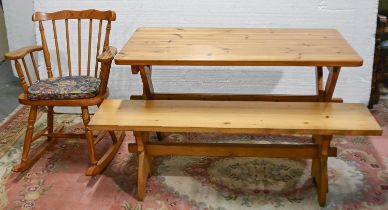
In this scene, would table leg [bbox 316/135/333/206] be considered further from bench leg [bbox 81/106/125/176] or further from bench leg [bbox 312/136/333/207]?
bench leg [bbox 81/106/125/176]

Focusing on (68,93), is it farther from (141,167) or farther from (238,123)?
(238,123)

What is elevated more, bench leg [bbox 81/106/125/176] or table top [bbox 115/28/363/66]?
table top [bbox 115/28/363/66]

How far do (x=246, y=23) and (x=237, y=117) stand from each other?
1182 mm

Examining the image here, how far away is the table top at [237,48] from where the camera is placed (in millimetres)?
2061

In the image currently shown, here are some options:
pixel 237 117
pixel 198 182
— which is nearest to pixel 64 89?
pixel 198 182

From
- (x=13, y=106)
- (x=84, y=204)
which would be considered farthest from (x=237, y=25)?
(x=13, y=106)

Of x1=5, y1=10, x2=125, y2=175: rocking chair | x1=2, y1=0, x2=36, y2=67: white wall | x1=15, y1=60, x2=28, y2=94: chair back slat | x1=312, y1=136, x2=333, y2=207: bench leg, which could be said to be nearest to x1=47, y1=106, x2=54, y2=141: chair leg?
x1=5, y1=10, x2=125, y2=175: rocking chair

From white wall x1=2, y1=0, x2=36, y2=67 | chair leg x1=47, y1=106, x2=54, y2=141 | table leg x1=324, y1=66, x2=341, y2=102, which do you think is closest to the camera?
table leg x1=324, y1=66, x2=341, y2=102

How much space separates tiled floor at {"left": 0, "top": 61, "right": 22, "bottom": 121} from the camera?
362 centimetres

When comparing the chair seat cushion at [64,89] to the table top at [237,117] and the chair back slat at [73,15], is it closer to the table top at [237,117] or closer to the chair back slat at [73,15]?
the table top at [237,117]

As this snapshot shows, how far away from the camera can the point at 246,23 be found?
124 inches

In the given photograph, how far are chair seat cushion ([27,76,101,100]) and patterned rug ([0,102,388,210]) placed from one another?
0.48m

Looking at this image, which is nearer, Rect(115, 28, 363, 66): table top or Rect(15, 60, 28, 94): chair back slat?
Rect(115, 28, 363, 66): table top

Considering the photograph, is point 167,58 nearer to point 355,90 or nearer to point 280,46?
point 280,46
